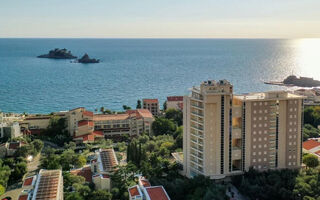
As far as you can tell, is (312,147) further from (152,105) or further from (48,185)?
(152,105)

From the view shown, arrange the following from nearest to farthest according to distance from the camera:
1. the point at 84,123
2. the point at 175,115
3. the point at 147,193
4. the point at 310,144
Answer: the point at 147,193 < the point at 310,144 < the point at 84,123 < the point at 175,115

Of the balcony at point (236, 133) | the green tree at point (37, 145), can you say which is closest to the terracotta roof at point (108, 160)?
the green tree at point (37, 145)

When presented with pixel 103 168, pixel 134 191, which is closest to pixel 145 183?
pixel 134 191

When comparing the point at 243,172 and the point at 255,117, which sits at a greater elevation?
the point at 255,117

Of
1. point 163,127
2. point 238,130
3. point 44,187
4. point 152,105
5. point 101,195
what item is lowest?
point 101,195

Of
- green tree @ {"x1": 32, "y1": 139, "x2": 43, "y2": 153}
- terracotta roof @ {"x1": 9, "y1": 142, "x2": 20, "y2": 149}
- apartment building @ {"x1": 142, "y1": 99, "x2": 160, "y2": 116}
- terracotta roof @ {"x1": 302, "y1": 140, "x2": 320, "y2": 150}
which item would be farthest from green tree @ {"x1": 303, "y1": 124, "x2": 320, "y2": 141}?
A: terracotta roof @ {"x1": 9, "y1": 142, "x2": 20, "y2": 149}

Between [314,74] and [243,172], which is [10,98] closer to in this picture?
[243,172]

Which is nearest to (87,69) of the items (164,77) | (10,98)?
(164,77)
